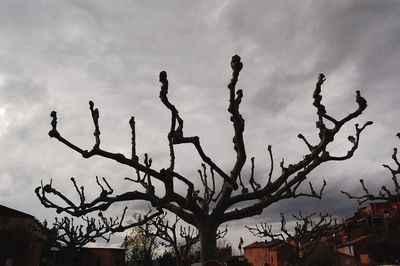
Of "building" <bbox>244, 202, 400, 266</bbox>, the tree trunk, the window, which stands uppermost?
"building" <bbox>244, 202, 400, 266</bbox>

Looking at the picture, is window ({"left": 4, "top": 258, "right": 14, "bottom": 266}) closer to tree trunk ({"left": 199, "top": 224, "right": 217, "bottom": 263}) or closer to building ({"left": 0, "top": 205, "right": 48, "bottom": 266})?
building ({"left": 0, "top": 205, "right": 48, "bottom": 266})

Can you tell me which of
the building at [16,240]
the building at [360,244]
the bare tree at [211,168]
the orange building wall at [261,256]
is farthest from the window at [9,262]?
the orange building wall at [261,256]

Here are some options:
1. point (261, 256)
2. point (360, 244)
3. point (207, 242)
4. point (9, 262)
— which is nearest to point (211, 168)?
point (207, 242)

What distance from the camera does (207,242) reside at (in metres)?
6.84

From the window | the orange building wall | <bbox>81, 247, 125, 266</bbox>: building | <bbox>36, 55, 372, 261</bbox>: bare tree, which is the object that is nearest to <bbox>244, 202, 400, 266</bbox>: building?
the orange building wall

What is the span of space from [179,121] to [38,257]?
4687 centimetres

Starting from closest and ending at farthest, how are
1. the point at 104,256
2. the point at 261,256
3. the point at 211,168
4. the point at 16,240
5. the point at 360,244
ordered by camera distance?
1. the point at 211,168
2. the point at 16,240
3. the point at 360,244
4. the point at 104,256
5. the point at 261,256

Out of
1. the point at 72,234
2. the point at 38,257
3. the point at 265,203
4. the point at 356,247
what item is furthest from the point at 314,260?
the point at 265,203

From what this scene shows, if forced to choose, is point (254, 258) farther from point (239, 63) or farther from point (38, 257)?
point (239, 63)

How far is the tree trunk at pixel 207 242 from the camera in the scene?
676 centimetres

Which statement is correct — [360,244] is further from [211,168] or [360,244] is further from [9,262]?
[211,168]

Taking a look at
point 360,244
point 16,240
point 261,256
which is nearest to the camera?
point 16,240

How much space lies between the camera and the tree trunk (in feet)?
22.2

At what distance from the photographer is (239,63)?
5453mm
